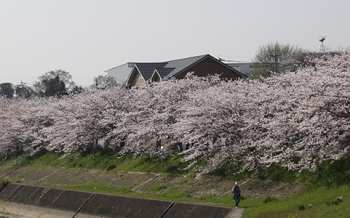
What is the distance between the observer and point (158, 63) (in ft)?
212

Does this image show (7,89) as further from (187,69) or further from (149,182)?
(149,182)

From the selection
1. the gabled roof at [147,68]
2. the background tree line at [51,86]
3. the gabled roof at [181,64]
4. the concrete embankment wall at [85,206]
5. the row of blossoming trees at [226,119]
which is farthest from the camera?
the background tree line at [51,86]

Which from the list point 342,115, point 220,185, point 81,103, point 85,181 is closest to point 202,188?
point 220,185

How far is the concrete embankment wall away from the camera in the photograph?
2602cm

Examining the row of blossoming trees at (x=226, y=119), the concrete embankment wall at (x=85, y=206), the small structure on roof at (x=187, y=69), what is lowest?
the concrete embankment wall at (x=85, y=206)

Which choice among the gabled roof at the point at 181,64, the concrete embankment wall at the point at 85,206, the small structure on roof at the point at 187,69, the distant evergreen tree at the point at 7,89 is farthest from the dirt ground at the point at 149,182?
the distant evergreen tree at the point at 7,89

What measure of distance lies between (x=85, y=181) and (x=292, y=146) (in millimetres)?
20556

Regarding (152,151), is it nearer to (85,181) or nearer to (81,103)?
(85,181)

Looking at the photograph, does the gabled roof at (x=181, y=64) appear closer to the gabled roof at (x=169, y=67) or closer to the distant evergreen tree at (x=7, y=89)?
the gabled roof at (x=169, y=67)

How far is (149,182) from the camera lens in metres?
35.2

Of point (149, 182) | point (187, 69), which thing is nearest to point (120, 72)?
point (187, 69)

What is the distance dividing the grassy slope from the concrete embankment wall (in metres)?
1.33

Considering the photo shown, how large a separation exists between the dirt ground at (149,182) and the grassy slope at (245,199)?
46 centimetres

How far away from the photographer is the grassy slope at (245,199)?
67.3 feet
